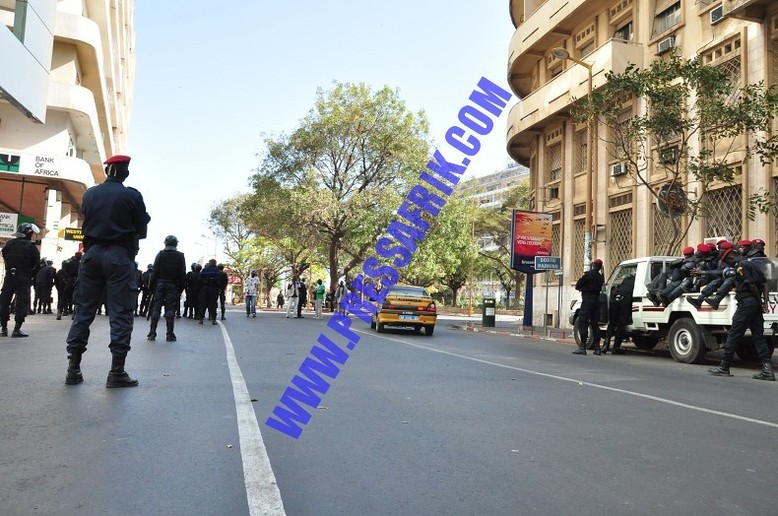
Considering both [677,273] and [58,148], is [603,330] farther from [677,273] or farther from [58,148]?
[58,148]

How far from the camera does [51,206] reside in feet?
81.7

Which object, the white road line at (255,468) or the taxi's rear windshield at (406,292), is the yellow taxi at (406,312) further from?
the white road line at (255,468)

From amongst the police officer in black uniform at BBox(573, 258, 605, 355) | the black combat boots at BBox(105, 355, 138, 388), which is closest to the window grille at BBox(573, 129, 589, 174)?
the police officer in black uniform at BBox(573, 258, 605, 355)

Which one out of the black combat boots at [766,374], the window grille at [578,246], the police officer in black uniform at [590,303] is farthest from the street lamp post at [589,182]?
the black combat boots at [766,374]

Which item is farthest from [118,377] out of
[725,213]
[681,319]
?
[725,213]

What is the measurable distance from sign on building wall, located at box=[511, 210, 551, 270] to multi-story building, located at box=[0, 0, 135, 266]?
16.0 metres

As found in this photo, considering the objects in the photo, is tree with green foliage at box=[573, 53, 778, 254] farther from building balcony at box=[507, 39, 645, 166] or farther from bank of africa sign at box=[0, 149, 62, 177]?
bank of africa sign at box=[0, 149, 62, 177]

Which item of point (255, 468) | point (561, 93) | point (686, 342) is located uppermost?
point (561, 93)

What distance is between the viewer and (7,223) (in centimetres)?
2223

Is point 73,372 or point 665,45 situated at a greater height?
point 665,45

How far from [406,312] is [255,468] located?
1375cm

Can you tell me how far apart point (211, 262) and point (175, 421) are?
13.8 meters

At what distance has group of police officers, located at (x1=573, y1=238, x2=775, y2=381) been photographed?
9.26m

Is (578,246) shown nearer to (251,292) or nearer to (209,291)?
(251,292)
